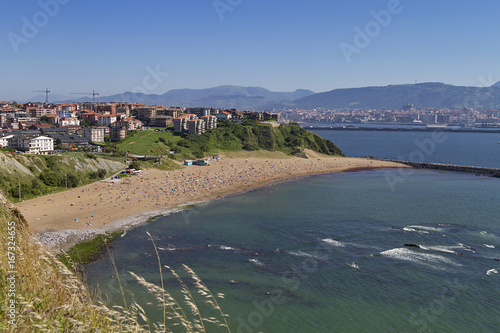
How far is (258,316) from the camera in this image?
18156 mm

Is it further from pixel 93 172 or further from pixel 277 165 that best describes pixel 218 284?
pixel 277 165

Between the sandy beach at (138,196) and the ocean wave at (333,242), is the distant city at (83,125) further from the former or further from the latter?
the ocean wave at (333,242)

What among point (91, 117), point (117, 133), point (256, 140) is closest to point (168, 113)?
point (91, 117)

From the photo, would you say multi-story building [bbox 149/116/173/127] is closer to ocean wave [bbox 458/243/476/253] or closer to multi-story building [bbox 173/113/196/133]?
multi-story building [bbox 173/113/196/133]

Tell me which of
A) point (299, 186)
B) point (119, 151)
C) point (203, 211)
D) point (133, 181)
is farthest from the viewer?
point (119, 151)

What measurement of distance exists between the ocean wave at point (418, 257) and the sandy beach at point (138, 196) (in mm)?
22024

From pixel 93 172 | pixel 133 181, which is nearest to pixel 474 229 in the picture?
pixel 133 181

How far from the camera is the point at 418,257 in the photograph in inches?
1006

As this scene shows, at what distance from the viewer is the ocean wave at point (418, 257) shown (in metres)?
24.6

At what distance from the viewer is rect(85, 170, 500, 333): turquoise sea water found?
18.5m

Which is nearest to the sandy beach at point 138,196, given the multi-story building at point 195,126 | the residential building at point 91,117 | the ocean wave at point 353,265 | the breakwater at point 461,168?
the breakwater at point 461,168

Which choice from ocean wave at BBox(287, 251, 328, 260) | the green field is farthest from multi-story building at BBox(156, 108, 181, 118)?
ocean wave at BBox(287, 251, 328, 260)

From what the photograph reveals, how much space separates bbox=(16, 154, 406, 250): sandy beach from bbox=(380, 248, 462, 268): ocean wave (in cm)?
2202

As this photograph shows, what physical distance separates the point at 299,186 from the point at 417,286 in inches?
1314
